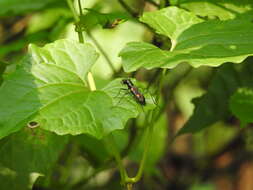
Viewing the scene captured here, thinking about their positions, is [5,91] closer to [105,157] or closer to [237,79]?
[105,157]

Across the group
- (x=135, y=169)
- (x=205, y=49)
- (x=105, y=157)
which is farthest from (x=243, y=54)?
(x=135, y=169)

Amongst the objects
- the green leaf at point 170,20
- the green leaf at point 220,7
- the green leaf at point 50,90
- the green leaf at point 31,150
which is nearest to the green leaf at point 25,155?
the green leaf at point 31,150

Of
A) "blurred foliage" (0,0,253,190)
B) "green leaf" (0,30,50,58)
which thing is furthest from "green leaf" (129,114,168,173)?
"green leaf" (0,30,50,58)

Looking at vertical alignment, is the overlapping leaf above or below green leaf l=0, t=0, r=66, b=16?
above

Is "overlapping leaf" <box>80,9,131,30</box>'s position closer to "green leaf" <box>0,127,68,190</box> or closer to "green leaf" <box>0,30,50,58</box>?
"green leaf" <box>0,127,68,190</box>

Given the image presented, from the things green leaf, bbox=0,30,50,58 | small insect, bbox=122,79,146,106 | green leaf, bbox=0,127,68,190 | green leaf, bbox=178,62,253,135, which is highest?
small insect, bbox=122,79,146,106

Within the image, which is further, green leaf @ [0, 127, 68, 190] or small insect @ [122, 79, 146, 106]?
green leaf @ [0, 127, 68, 190]
